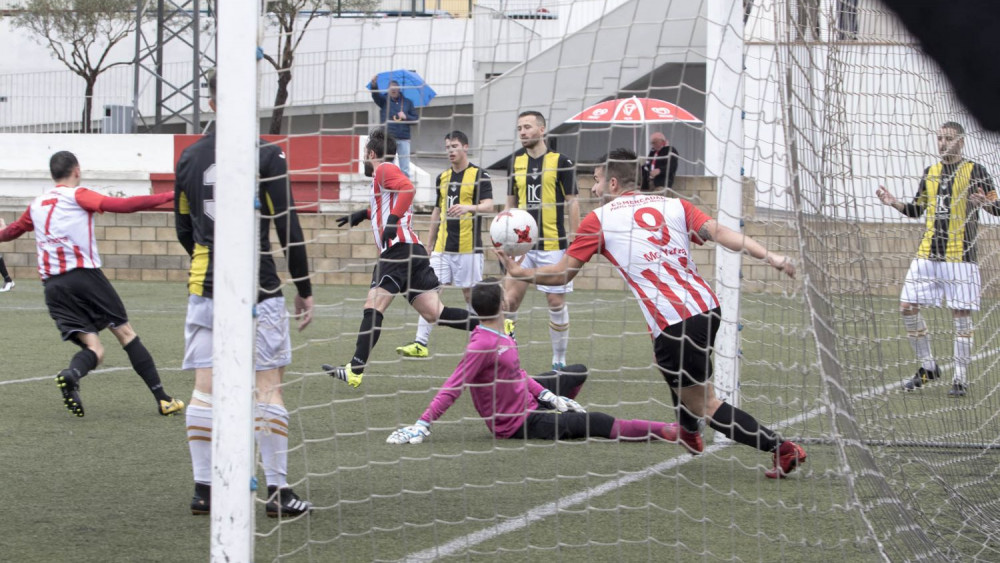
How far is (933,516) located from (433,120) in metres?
2.75

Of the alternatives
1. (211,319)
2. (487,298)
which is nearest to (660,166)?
(487,298)

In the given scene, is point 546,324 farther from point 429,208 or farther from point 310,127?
point 310,127

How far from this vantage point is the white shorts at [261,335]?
175 inches

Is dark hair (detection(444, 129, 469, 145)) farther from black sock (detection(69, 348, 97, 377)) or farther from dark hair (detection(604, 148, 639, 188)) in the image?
black sock (detection(69, 348, 97, 377))

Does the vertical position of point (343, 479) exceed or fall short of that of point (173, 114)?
it falls short

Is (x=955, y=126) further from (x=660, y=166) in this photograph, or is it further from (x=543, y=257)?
(x=543, y=257)

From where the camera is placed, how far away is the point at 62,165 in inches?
271

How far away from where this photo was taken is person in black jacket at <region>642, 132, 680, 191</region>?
17.2 ft

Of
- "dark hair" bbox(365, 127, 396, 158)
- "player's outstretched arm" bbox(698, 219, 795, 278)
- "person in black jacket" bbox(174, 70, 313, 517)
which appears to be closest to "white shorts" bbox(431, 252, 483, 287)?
"dark hair" bbox(365, 127, 396, 158)

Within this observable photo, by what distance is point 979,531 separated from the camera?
472 cm

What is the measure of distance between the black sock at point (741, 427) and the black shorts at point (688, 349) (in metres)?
0.20

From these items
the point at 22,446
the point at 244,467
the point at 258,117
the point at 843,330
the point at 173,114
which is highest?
the point at 173,114

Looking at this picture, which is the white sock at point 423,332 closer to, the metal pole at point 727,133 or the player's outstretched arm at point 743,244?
the metal pole at point 727,133

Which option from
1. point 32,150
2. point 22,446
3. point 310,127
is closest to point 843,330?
point 310,127
